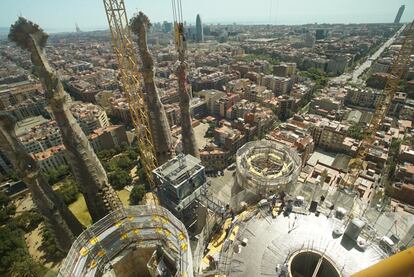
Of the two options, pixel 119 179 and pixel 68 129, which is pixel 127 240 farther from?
pixel 119 179

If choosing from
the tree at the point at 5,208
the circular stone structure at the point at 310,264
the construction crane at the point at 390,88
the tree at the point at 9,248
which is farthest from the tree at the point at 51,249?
the construction crane at the point at 390,88

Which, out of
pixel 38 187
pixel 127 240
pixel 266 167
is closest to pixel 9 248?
pixel 38 187

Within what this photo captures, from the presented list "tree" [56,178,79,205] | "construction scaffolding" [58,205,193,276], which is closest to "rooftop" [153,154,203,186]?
"construction scaffolding" [58,205,193,276]

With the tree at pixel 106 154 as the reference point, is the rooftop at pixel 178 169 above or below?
above

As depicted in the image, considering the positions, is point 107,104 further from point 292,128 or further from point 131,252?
point 131,252

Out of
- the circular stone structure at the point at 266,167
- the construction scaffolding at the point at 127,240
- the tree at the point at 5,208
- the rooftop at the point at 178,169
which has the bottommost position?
the tree at the point at 5,208

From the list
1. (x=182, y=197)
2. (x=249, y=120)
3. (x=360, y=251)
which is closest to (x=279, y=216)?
(x=360, y=251)

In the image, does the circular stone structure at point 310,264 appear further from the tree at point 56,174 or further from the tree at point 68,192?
the tree at point 56,174

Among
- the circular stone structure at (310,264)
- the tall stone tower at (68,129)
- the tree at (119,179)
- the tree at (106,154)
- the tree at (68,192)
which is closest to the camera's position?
the circular stone structure at (310,264)

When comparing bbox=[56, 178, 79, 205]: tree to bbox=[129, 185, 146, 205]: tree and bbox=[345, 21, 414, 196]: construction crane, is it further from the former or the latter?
bbox=[345, 21, 414, 196]: construction crane
